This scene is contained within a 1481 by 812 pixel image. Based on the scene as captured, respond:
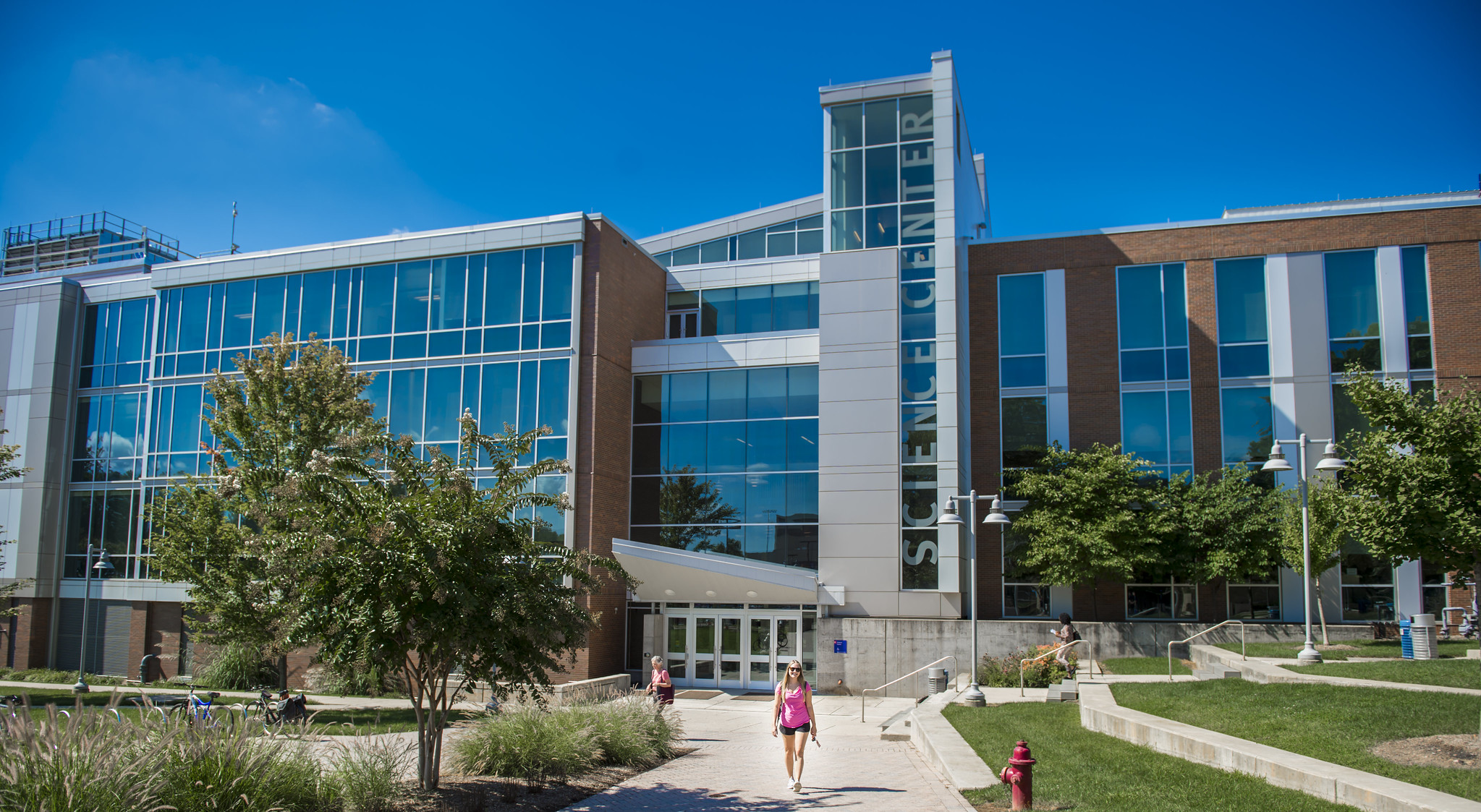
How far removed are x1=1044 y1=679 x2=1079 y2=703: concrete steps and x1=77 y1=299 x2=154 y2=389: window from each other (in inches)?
1240

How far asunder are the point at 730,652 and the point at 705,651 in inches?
29.3

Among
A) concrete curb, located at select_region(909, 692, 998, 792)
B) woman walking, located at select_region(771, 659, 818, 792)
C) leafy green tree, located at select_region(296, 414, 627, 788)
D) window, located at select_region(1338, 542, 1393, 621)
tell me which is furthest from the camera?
window, located at select_region(1338, 542, 1393, 621)

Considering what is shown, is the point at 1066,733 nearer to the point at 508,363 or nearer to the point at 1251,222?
the point at 508,363

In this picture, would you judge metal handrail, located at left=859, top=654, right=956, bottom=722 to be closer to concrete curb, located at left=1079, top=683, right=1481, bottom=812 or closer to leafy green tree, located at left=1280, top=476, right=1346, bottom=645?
leafy green tree, located at left=1280, top=476, right=1346, bottom=645

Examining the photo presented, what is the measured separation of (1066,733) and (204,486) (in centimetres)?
1887

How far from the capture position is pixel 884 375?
89.6ft

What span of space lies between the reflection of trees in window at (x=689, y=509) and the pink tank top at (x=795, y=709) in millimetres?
16309

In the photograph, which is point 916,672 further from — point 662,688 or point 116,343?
point 116,343

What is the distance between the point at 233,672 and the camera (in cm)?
2670

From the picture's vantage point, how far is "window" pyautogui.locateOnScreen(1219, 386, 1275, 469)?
91.8 feet

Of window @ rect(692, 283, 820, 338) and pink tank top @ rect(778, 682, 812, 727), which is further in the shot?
window @ rect(692, 283, 820, 338)

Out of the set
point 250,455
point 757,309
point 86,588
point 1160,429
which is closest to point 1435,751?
point 250,455

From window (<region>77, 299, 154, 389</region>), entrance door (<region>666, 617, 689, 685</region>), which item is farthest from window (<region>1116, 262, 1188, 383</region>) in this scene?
window (<region>77, 299, 154, 389</region>)

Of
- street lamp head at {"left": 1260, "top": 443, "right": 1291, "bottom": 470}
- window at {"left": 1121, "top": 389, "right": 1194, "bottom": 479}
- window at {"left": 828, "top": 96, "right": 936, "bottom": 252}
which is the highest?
window at {"left": 828, "top": 96, "right": 936, "bottom": 252}
